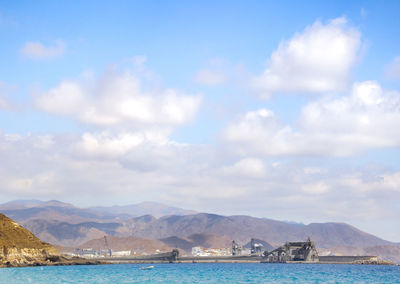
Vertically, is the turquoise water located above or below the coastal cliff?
below

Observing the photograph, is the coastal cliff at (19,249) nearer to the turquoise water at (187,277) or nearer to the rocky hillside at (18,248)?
the rocky hillside at (18,248)

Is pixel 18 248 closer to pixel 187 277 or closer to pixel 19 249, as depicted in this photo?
pixel 19 249

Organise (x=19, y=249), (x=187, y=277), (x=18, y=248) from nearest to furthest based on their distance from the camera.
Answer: (x=187, y=277) → (x=18, y=248) → (x=19, y=249)

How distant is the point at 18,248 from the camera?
171125 millimetres

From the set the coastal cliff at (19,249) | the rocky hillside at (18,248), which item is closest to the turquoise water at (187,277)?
the coastal cliff at (19,249)

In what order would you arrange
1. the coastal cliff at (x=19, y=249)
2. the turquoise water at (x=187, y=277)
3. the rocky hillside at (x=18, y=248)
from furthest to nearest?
the rocky hillside at (x=18, y=248)
the coastal cliff at (x=19, y=249)
the turquoise water at (x=187, y=277)

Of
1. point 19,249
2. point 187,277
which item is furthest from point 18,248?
point 187,277

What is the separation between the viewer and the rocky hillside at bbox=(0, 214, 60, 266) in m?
164

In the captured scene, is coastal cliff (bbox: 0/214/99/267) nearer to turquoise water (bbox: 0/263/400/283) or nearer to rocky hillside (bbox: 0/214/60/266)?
rocky hillside (bbox: 0/214/60/266)

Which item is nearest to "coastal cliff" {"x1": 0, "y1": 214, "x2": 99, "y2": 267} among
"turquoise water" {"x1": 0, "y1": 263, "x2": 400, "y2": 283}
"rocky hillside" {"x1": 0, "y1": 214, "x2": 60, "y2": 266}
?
"rocky hillside" {"x1": 0, "y1": 214, "x2": 60, "y2": 266}

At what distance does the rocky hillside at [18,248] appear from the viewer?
164 metres

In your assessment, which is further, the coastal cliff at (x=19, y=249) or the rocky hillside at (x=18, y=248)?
the rocky hillside at (x=18, y=248)

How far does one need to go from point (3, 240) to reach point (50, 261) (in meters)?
36.1

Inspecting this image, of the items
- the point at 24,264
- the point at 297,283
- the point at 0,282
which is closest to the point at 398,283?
the point at 297,283
